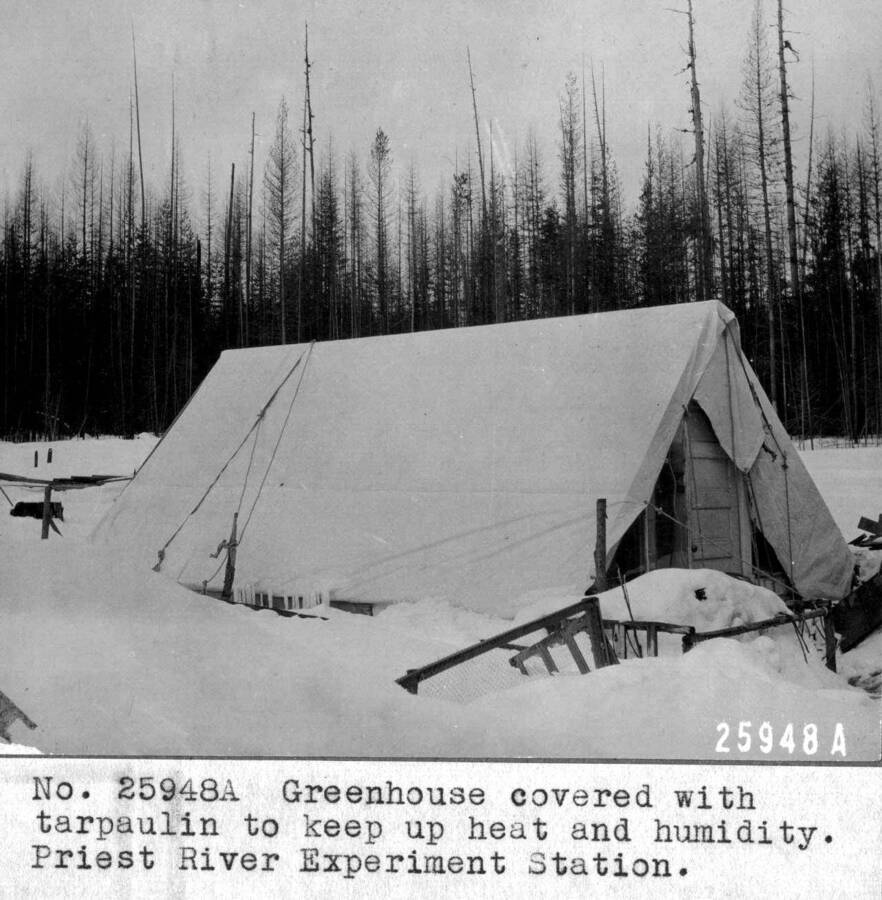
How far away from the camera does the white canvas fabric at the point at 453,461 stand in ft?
19.5

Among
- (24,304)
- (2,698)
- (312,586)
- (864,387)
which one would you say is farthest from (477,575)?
(864,387)

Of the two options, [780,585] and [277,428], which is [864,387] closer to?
[780,585]

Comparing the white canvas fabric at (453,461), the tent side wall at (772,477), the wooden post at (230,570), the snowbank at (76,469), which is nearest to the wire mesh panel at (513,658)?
the white canvas fabric at (453,461)

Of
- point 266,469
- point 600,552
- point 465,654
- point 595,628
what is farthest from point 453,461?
point 465,654

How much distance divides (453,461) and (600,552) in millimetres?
1647

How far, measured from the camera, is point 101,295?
980 centimetres

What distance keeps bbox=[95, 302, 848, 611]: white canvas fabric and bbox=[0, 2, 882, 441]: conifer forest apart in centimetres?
129

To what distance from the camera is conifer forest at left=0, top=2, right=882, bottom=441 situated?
5359mm

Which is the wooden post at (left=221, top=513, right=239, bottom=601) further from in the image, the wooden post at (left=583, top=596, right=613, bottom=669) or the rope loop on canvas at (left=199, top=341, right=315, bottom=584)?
the wooden post at (left=583, top=596, right=613, bottom=669)

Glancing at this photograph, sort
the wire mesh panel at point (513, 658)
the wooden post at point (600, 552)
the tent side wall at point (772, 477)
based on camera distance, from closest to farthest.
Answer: the wire mesh panel at point (513, 658), the wooden post at point (600, 552), the tent side wall at point (772, 477)

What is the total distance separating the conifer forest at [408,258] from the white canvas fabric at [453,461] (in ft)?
4.23

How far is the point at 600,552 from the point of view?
538 cm

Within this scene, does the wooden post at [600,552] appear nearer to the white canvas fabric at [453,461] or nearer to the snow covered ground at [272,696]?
the white canvas fabric at [453,461]

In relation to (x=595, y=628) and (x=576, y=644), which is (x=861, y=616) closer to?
(x=595, y=628)
